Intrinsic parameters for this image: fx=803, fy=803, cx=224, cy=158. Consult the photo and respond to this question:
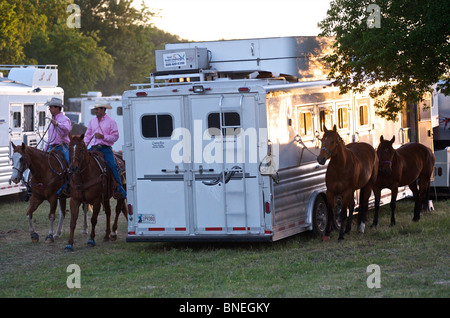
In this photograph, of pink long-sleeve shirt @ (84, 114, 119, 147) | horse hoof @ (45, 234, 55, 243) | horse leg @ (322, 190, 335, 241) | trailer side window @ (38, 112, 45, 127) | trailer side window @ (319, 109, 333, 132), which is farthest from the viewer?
trailer side window @ (38, 112, 45, 127)

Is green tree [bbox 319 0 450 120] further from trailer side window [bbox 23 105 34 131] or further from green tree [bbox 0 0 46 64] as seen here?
green tree [bbox 0 0 46 64]

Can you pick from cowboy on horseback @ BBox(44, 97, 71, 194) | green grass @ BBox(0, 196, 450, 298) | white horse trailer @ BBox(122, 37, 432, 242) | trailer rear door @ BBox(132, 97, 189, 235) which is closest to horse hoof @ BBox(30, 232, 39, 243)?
green grass @ BBox(0, 196, 450, 298)

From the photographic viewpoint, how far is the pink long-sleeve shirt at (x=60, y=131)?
14430 mm

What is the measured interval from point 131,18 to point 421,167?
41.8 m

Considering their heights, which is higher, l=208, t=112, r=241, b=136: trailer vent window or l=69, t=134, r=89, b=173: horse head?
l=208, t=112, r=241, b=136: trailer vent window

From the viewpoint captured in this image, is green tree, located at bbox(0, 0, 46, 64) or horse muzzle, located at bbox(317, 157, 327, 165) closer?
horse muzzle, located at bbox(317, 157, 327, 165)

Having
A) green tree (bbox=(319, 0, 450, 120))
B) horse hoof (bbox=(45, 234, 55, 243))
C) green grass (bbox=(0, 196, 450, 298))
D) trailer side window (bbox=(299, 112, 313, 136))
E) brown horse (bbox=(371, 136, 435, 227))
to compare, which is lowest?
green grass (bbox=(0, 196, 450, 298))

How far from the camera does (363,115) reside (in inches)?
624

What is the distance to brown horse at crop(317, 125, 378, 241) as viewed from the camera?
13.0m

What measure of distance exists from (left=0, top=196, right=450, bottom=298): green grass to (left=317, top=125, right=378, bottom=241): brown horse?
507 millimetres

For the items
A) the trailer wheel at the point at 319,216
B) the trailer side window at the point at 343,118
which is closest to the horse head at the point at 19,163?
the trailer wheel at the point at 319,216

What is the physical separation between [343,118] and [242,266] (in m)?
4.82

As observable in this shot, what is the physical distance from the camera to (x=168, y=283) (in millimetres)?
10055

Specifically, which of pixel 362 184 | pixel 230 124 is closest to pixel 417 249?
pixel 362 184
